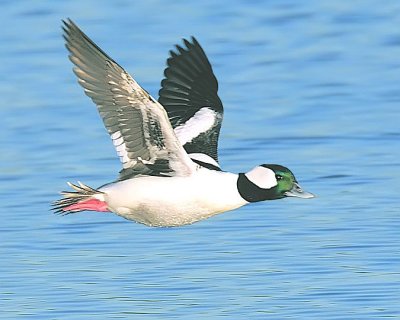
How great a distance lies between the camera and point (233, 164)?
16047mm

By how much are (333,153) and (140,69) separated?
13.8 feet

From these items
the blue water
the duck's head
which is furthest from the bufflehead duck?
the blue water

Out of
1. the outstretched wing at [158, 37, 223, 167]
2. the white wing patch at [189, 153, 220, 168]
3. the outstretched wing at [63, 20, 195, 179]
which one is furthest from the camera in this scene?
the outstretched wing at [158, 37, 223, 167]

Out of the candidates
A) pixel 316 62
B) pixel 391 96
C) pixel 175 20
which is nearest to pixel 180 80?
pixel 391 96

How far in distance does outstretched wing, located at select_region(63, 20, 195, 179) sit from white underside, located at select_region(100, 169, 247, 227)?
0.30 ft

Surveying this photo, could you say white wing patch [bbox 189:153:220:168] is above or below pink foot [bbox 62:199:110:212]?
above

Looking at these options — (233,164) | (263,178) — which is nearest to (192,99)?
(263,178)

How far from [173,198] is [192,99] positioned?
64.3 inches

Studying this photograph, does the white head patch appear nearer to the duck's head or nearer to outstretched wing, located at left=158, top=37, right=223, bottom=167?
the duck's head

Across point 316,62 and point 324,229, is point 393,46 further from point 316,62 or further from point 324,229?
point 324,229

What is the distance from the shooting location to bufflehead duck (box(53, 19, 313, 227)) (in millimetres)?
10898

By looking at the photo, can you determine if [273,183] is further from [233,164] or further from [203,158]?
[233,164]

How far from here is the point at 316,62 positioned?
2081 centimetres

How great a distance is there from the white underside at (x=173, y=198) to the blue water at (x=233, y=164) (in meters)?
0.98
